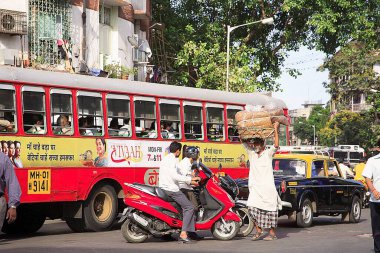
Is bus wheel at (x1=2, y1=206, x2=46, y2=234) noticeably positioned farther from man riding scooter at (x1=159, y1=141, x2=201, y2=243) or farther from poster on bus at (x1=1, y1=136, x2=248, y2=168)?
man riding scooter at (x1=159, y1=141, x2=201, y2=243)

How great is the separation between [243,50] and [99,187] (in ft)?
73.2

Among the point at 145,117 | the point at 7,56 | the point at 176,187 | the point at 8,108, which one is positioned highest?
the point at 7,56

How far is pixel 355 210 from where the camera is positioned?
61.1 ft

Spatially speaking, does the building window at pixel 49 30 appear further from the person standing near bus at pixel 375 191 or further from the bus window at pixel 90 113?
the person standing near bus at pixel 375 191

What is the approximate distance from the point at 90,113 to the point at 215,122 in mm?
3984

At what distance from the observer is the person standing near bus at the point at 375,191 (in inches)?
400

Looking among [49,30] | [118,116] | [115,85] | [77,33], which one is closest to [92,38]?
[77,33]

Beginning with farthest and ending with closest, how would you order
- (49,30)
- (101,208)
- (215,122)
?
1. (49,30)
2. (215,122)
3. (101,208)

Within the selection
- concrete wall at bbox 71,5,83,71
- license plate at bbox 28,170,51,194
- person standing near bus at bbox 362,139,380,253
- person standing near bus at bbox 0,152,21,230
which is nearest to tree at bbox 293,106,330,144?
concrete wall at bbox 71,5,83,71

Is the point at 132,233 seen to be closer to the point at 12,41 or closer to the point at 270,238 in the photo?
the point at 270,238

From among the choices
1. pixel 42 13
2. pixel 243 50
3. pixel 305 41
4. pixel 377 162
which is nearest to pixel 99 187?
pixel 377 162

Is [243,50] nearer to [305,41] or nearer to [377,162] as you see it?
[305,41]

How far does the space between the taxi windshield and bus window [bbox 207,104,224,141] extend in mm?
2214

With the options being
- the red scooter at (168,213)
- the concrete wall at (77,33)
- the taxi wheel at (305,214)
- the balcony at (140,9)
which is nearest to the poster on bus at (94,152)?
the red scooter at (168,213)
